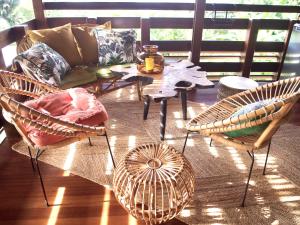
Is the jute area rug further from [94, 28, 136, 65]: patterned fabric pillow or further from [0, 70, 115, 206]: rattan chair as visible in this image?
[94, 28, 136, 65]: patterned fabric pillow

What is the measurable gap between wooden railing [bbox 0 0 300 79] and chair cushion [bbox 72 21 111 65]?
391 mm

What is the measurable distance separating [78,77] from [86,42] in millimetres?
539

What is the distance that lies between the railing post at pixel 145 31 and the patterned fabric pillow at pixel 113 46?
0.42 m

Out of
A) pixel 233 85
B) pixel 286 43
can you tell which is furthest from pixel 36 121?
pixel 286 43

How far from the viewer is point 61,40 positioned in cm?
244

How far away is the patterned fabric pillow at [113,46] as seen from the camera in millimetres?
2570

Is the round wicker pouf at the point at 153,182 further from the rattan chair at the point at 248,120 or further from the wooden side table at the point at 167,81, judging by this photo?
the wooden side table at the point at 167,81

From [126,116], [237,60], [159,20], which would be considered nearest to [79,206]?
[126,116]

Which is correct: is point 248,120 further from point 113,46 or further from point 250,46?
point 250,46

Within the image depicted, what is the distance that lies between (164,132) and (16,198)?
3.95 ft

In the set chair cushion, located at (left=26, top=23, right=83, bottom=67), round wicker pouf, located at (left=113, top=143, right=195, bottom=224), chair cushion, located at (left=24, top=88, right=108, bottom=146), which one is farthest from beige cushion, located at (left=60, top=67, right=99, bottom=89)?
round wicker pouf, located at (left=113, top=143, right=195, bottom=224)

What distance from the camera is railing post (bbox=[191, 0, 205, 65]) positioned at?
2.96 metres

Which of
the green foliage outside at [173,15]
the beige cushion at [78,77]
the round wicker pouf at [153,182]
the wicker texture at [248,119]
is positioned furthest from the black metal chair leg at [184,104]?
the green foliage outside at [173,15]

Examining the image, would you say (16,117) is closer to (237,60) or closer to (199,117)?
(199,117)
